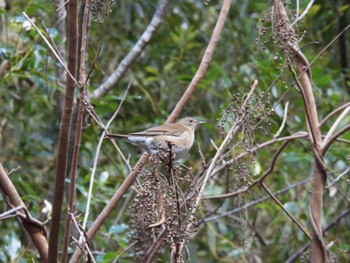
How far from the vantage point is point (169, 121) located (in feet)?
10.1

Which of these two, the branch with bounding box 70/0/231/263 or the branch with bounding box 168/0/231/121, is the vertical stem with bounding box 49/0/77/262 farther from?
the branch with bounding box 168/0/231/121

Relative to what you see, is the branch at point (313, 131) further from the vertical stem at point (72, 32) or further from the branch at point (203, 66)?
the vertical stem at point (72, 32)

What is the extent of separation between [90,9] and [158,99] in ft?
12.4

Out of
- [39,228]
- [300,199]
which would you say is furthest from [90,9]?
[300,199]

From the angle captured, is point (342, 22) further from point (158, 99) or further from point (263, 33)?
point (263, 33)

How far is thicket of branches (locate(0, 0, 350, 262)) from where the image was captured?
253 centimetres

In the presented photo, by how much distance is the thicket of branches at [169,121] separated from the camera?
253 cm

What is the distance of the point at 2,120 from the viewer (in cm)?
564

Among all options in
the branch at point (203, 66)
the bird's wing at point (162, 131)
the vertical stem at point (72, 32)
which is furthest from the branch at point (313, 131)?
the bird's wing at point (162, 131)

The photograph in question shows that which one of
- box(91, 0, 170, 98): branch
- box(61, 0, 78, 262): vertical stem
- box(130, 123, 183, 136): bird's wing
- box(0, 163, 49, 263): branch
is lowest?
box(0, 163, 49, 263): branch

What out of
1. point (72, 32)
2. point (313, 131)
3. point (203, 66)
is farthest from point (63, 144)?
point (313, 131)

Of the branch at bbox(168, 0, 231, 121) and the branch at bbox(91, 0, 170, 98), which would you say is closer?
the branch at bbox(168, 0, 231, 121)

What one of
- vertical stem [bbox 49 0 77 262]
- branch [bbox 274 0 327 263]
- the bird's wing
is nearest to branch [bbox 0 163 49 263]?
vertical stem [bbox 49 0 77 262]

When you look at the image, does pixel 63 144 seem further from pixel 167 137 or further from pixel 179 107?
pixel 167 137
